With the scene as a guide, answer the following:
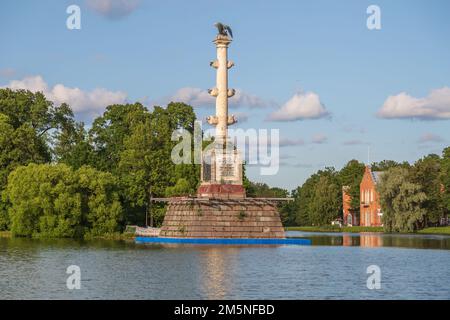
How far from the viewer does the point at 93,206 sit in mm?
93188

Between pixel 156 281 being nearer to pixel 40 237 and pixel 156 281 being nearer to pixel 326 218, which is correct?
pixel 40 237

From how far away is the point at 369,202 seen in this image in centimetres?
15225

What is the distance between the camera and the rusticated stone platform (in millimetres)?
79938

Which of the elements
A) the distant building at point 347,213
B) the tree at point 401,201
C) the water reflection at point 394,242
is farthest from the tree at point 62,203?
the distant building at point 347,213

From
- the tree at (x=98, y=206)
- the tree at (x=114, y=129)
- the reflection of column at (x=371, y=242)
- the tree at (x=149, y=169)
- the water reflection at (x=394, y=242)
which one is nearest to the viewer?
the water reflection at (x=394, y=242)

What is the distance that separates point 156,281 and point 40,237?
4757cm

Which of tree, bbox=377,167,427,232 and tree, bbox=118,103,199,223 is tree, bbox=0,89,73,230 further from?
tree, bbox=377,167,427,232

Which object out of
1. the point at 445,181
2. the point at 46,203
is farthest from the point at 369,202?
the point at 46,203

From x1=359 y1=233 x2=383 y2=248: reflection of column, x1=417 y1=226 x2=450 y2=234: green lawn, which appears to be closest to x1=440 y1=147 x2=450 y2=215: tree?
x1=417 y1=226 x2=450 y2=234: green lawn

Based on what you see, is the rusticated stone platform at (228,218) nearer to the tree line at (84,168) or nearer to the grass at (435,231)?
the tree line at (84,168)

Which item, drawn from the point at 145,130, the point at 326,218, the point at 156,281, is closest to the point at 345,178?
the point at 326,218

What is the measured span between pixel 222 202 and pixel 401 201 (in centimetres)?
4357

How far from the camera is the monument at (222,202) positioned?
Result: 80.1 m
